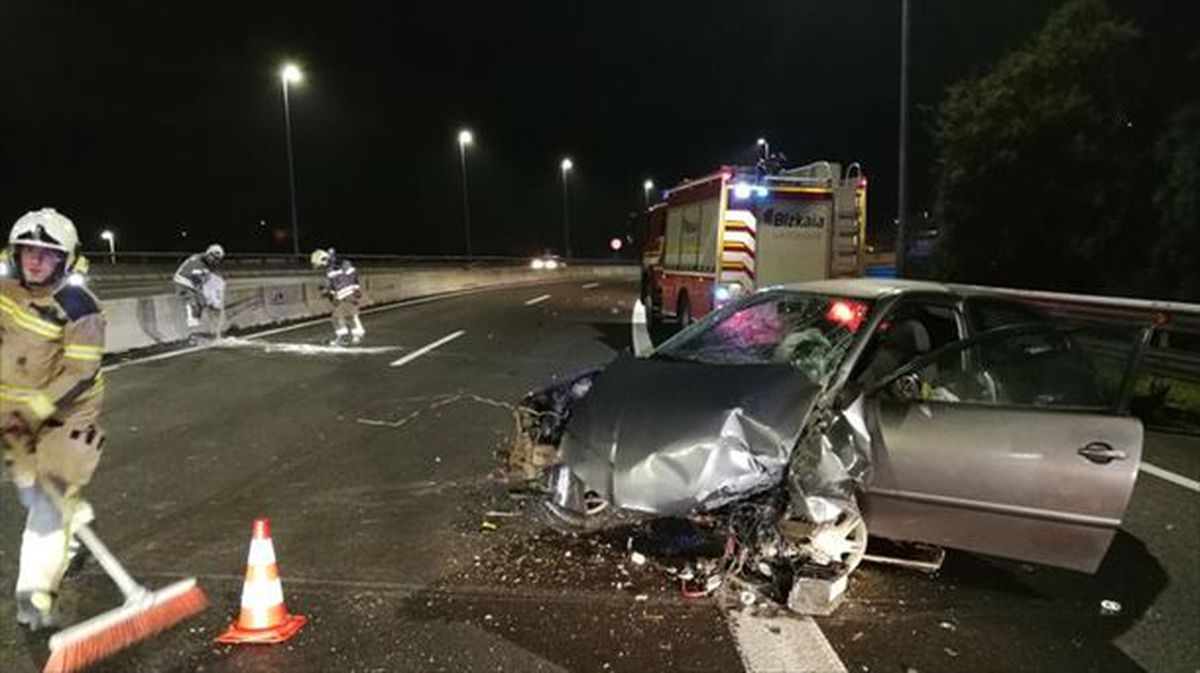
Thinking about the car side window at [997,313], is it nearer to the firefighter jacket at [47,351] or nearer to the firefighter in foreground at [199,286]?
the firefighter jacket at [47,351]

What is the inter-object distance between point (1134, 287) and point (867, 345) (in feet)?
64.1

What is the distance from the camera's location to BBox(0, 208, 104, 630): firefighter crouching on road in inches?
167

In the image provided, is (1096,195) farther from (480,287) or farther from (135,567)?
(135,567)

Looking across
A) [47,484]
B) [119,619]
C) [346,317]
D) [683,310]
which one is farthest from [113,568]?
[683,310]

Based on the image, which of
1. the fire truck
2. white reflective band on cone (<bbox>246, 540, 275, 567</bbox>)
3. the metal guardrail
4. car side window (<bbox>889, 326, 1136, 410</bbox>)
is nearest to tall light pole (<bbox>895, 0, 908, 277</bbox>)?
the fire truck

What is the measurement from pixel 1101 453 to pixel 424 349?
11690mm

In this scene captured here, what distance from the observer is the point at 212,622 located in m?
4.38

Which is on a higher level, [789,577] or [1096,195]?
[1096,195]

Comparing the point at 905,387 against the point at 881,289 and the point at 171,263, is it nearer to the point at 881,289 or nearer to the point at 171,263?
the point at 881,289

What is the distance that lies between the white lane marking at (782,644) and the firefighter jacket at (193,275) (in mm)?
13131

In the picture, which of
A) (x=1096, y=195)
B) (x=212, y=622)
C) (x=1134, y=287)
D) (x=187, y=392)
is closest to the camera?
(x=212, y=622)

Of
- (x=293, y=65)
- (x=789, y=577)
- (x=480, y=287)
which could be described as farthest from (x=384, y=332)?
(x=293, y=65)

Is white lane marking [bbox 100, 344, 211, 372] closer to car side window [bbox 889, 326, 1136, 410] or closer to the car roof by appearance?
the car roof

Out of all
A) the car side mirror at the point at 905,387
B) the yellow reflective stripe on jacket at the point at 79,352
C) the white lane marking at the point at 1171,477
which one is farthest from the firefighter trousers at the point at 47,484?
the white lane marking at the point at 1171,477
